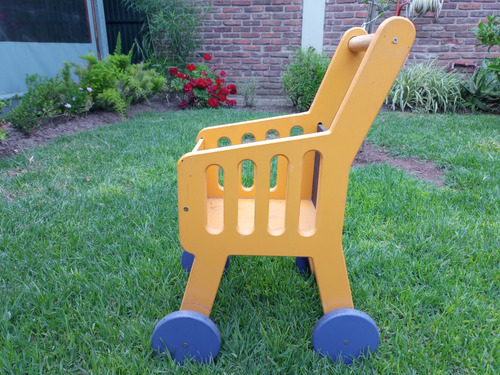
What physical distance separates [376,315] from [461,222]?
3.28ft

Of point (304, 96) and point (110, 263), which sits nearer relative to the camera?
point (110, 263)

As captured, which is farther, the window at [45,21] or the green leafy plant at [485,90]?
the green leafy plant at [485,90]

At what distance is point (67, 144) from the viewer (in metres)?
3.60

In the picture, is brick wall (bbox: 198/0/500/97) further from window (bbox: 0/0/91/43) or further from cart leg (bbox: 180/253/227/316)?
cart leg (bbox: 180/253/227/316)

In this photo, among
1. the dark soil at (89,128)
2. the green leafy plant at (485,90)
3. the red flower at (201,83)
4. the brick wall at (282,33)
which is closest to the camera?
the dark soil at (89,128)

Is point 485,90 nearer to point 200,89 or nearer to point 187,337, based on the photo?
point 200,89

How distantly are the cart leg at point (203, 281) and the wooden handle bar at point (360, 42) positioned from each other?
2.82ft

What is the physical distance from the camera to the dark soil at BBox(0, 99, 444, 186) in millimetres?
A: 3051

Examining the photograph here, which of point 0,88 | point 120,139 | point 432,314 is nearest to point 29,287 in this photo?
point 432,314

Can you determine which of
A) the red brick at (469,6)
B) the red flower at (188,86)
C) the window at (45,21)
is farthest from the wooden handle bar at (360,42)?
the red brick at (469,6)

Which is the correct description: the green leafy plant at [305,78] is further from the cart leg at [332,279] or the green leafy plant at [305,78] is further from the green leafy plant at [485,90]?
the cart leg at [332,279]

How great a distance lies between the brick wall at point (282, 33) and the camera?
633 cm

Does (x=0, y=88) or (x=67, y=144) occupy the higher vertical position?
(x=0, y=88)

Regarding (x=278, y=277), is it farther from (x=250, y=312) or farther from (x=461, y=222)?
(x=461, y=222)
